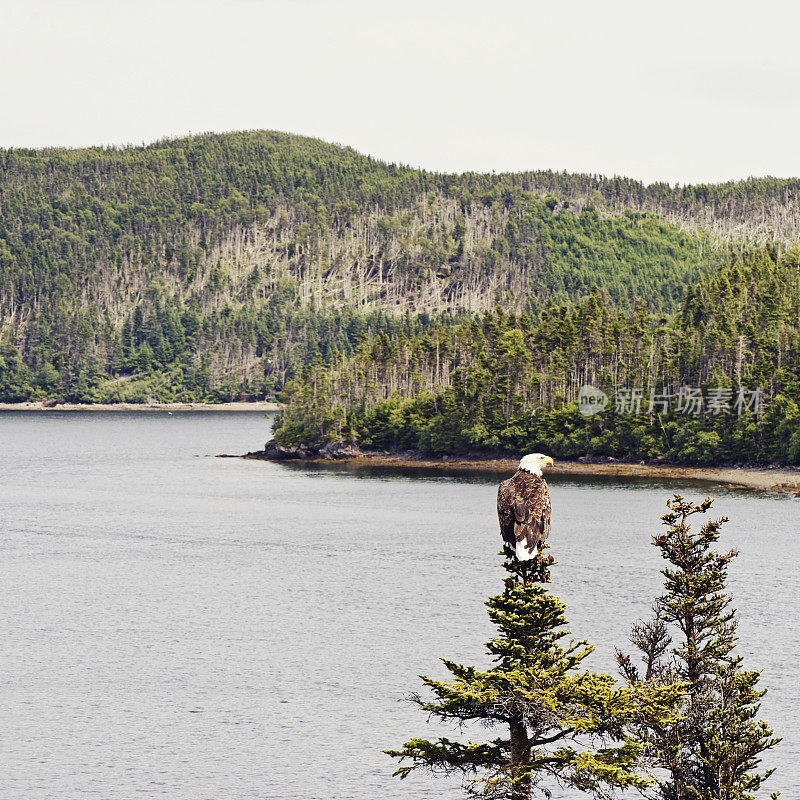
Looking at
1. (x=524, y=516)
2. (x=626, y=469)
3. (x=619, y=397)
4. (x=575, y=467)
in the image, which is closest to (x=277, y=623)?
(x=524, y=516)

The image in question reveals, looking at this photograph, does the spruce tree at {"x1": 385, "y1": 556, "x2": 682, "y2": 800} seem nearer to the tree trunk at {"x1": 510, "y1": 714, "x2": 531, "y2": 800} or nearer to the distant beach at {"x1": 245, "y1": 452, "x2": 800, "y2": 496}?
the tree trunk at {"x1": 510, "y1": 714, "x2": 531, "y2": 800}

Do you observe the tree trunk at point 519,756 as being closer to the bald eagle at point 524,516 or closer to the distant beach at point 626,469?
the bald eagle at point 524,516

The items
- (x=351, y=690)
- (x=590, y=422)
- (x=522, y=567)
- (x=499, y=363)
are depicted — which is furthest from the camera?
(x=499, y=363)

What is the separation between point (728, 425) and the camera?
16662 cm

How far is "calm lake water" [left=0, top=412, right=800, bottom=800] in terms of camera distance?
4962 centimetres

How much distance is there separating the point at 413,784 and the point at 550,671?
25.4 meters

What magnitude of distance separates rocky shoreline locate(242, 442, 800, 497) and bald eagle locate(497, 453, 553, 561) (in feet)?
389

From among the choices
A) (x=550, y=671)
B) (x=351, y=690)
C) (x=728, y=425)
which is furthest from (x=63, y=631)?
(x=728, y=425)

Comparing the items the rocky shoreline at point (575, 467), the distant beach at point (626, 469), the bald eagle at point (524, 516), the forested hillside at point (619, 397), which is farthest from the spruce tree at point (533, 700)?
the forested hillside at point (619, 397)

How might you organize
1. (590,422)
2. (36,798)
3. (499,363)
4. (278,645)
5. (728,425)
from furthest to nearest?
(499,363) → (590,422) → (728,425) → (278,645) → (36,798)

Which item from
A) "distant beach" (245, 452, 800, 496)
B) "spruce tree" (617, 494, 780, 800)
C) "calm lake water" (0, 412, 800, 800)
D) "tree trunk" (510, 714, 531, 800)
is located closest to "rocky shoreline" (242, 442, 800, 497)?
"distant beach" (245, 452, 800, 496)

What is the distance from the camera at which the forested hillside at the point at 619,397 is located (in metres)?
166

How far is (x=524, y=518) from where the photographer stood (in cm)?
2494

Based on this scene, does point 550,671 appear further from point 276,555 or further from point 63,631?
point 276,555
